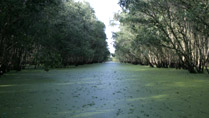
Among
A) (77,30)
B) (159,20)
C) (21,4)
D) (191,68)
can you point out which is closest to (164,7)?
(159,20)

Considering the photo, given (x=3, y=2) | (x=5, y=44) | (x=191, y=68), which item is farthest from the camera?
(x=191, y=68)

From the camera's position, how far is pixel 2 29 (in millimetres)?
7746

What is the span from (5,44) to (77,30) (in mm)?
11521

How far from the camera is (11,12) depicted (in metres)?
7.59

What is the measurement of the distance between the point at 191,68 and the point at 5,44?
35.9 feet

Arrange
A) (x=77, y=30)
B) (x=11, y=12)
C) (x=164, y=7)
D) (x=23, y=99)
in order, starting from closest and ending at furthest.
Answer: (x=23, y=99), (x=11, y=12), (x=164, y=7), (x=77, y=30)

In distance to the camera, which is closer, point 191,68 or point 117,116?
point 117,116

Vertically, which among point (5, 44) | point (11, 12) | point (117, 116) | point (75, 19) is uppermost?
point (75, 19)

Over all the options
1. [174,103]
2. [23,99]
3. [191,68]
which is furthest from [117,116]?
[191,68]

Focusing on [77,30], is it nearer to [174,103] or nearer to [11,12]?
[11,12]

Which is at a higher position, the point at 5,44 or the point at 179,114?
the point at 5,44

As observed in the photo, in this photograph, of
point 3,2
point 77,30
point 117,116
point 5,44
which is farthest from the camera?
point 77,30

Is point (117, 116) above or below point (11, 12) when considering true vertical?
below

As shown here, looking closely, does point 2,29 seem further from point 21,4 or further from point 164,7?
point 164,7
